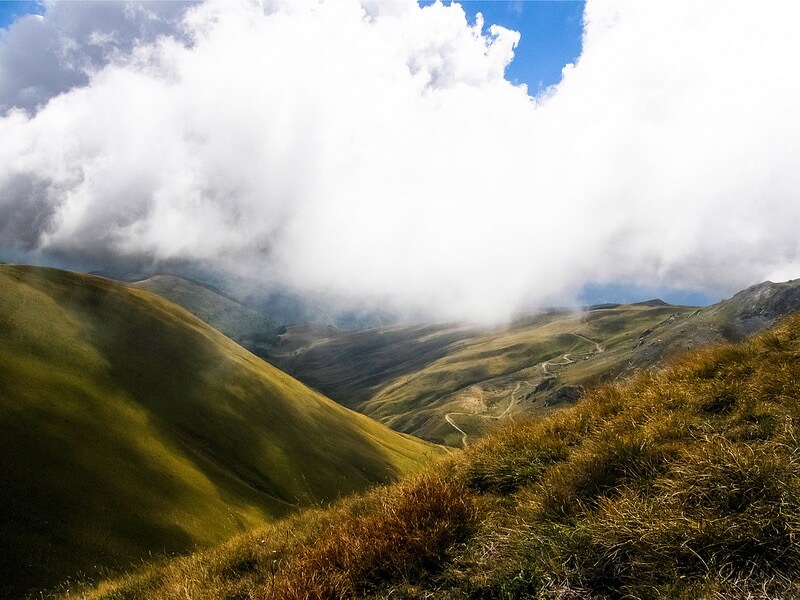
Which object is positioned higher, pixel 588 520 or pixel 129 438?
pixel 129 438

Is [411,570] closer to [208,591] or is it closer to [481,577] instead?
[481,577]

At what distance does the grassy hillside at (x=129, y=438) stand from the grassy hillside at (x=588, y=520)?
7.62 metres

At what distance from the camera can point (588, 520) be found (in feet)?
19.3

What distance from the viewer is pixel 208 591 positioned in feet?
23.4

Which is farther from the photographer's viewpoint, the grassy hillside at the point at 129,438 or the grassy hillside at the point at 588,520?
the grassy hillside at the point at 129,438

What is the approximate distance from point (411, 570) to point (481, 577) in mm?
1043

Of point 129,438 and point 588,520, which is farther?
point 129,438

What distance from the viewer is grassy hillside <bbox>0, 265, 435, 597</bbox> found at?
1661 centimetres

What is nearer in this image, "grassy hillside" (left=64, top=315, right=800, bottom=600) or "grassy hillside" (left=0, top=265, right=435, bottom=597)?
"grassy hillside" (left=64, top=315, right=800, bottom=600)

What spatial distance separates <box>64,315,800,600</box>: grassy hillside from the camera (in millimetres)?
4977

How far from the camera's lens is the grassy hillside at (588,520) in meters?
4.98

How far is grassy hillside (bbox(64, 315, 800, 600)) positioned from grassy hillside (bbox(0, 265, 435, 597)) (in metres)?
7.62

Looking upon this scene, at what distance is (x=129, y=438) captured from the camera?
2506 centimetres

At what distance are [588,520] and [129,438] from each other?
86.3 feet
